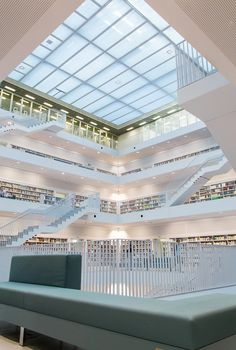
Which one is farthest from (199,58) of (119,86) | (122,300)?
(119,86)

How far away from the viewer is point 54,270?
3.48 metres

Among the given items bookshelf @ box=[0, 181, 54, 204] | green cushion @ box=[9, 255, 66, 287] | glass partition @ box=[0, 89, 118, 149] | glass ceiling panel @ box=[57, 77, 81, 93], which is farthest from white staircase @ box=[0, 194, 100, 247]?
green cushion @ box=[9, 255, 66, 287]

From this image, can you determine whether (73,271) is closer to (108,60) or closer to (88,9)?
(88,9)

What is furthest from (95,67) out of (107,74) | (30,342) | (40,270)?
(30,342)

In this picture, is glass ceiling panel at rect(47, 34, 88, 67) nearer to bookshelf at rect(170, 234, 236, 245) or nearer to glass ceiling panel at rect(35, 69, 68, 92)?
glass ceiling panel at rect(35, 69, 68, 92)

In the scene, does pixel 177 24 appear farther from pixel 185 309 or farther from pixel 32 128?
pixel 32 128

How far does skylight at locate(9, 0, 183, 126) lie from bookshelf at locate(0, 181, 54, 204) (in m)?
5.40

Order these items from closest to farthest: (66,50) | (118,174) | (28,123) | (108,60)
Result: (66,50), (108,60), (28,123), (118,174)

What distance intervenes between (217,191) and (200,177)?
2.96m

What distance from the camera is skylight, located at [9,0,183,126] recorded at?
1171 centimetres

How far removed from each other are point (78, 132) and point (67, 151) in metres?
1.40

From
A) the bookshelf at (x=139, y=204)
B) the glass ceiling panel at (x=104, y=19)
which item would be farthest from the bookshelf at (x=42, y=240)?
the glass ceiling panel at (x=104, y=19)

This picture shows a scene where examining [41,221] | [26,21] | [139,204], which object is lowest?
[41,221]

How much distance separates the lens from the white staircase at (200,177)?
1305cm
